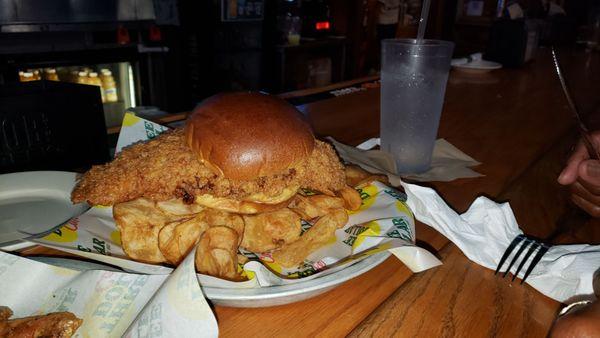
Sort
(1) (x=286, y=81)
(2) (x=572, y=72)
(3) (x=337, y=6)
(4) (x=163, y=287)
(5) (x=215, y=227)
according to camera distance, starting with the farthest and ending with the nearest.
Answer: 1. (3) (x=337, y=6)
2. (1) (x=286, y=81)
3. (2) (x=572, y=72)
4. (5) (x=215, y=227)
5. (4) (x=163, y=287)

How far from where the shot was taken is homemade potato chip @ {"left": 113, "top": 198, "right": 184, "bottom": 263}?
95cm

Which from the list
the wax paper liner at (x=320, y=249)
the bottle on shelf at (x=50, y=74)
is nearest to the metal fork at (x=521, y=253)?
the wax paper liner at (x=320, y=249)

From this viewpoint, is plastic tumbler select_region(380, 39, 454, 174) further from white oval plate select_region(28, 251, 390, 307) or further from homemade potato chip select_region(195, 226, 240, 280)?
homemade potato chip select_region(195, 226, 240, 280)

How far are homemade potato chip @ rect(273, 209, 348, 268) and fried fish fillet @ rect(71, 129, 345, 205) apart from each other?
0.13 meters

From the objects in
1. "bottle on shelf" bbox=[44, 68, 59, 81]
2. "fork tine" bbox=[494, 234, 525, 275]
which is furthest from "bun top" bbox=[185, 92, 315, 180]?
"bottle on shelf" bbox=[44, 68, 59, 81]

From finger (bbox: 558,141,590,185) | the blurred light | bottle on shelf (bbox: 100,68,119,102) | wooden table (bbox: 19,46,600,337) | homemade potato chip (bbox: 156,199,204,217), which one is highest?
the blurred light

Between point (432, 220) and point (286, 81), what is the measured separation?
5.32 metres

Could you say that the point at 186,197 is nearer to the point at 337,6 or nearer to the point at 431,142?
the point at 431,142

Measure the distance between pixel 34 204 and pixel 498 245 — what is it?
4.00 feet

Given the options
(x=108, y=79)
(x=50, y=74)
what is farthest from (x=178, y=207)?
(x=108, y=79)

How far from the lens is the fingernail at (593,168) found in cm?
132

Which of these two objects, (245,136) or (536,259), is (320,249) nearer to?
(245,136)

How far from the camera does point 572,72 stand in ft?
12.4

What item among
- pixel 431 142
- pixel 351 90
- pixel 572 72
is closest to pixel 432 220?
pixel 431 142
